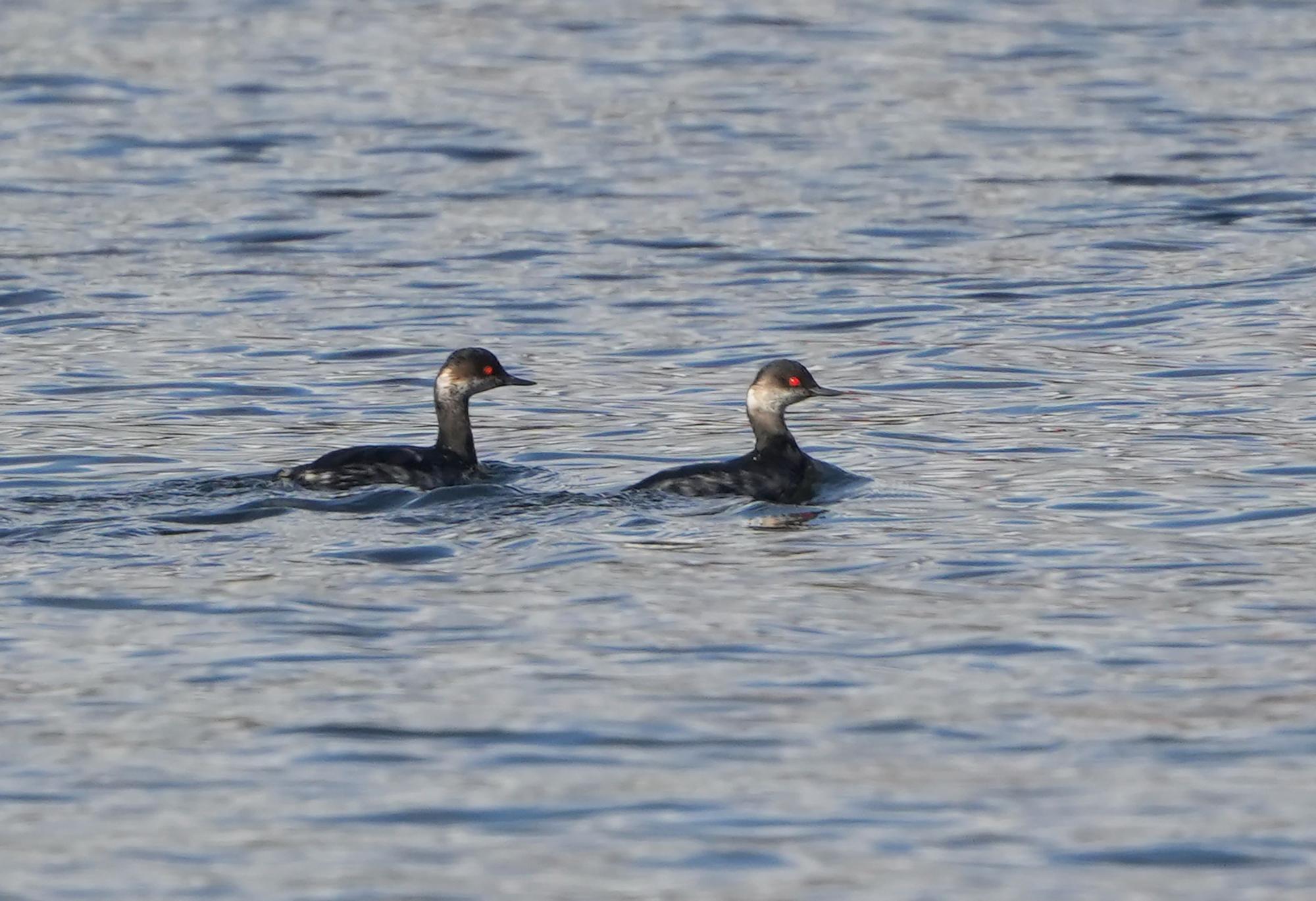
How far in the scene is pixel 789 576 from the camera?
11.2 metres

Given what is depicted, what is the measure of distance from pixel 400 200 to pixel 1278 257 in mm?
7931

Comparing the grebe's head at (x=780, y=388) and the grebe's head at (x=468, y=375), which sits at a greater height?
the grebe's head at (x=468, y=375)

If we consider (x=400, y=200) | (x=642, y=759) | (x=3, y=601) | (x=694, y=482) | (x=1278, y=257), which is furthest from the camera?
(x=400, y=200)

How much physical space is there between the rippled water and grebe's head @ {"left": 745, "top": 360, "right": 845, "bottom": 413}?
548mm

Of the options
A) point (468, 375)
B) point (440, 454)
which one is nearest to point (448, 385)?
point (468, 375)

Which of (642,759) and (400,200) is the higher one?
(400,200)

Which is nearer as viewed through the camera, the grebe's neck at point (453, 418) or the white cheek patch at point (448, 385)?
the grebe's neck at point (453, 418)

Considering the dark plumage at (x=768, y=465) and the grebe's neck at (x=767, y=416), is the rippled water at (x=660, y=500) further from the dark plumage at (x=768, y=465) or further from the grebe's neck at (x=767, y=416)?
the grebe's neck at (x=767, y=416)

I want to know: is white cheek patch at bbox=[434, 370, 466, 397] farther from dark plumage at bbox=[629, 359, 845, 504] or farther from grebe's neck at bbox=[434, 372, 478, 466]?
dark plumage at bbox=[629, 359, 845, 504]

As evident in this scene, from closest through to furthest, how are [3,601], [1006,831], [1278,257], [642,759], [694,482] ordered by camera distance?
[1006,831] → [642,759] → [3,601] → [694,482] → [1278,257]

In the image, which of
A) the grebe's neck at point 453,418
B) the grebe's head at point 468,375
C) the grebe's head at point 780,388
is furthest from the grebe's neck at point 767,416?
the grebe's neck at point 453,418

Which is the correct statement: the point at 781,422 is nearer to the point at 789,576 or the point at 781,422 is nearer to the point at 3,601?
the point at 789,576

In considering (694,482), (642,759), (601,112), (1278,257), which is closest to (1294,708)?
(642,759)

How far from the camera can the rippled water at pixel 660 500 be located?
8195 millimetres
